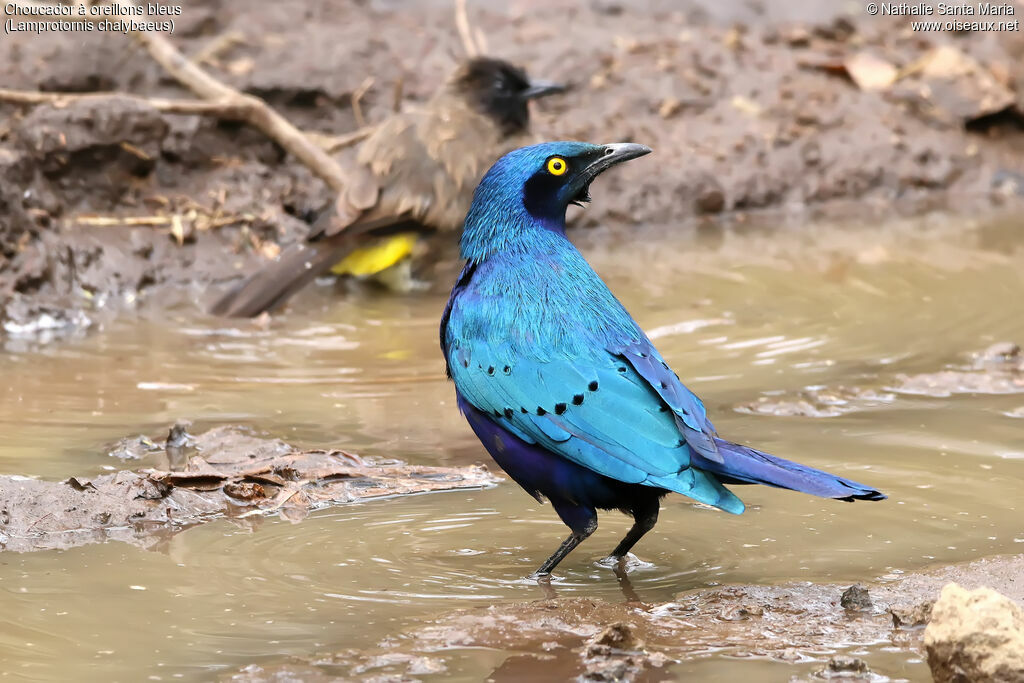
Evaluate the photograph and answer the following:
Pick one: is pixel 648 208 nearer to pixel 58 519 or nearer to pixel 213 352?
pixel 213 352

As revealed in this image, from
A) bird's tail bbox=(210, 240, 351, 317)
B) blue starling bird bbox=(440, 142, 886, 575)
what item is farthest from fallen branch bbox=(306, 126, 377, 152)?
blue starling bird bbox=(440, 142, 886, 575)

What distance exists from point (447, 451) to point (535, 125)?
16.9 feet

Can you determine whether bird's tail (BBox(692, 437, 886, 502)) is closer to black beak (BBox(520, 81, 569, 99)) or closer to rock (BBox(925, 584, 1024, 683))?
rock (BBox(925, 584, 1024, 683))

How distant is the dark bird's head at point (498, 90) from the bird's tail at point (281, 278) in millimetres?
1249

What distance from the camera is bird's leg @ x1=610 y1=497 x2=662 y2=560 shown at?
12.1 ft

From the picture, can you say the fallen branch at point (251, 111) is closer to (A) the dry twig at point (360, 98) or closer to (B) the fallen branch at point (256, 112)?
(B) the fallen branch at point (256, 112)

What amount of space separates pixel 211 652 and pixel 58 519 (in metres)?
1.07

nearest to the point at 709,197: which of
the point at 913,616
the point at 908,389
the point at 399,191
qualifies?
the point at 399,191

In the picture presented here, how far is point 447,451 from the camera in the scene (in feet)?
15.8

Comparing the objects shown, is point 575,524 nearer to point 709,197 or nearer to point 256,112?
point 256,112

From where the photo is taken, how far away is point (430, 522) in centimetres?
404

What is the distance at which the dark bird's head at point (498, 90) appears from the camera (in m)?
8.06

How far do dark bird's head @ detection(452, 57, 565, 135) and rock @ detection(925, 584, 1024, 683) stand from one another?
5721 mm

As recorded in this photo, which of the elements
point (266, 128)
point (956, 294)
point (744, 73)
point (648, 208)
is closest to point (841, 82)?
point (744, 73)
